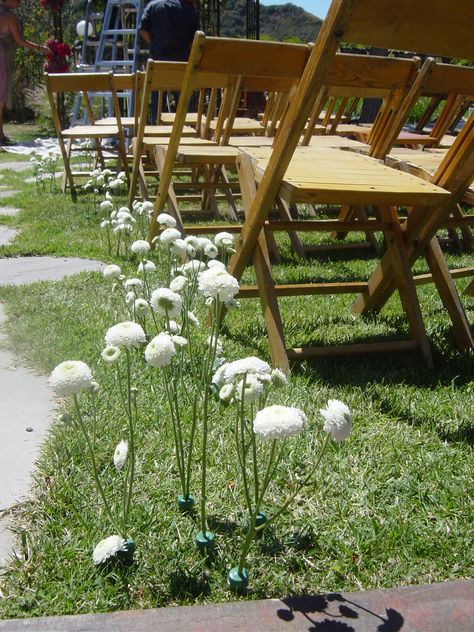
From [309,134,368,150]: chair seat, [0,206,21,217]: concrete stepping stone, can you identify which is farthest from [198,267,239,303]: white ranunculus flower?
[0,206,21,217]: concrete stepping stone

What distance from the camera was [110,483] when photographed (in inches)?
64.8

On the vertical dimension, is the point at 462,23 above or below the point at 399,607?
above

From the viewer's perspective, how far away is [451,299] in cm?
260

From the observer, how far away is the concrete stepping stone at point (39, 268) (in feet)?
11.3

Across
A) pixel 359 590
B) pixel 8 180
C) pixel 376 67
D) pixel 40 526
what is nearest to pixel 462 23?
pixel 376 67

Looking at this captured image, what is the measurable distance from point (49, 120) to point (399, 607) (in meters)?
13.8

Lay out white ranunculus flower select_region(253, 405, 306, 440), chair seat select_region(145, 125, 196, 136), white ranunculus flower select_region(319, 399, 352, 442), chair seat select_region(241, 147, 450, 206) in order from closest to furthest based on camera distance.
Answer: white ranunculus flower select_region(253, 405, 306, 440) < white ranunculus flower select_region(319, 399, 352, 442) < chair seat select_region(241, 147, 450, 206) < chair seat select_region(145, 125, 196, 136)

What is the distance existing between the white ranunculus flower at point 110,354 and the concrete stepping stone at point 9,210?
160 inches

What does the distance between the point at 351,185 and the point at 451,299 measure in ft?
2.31

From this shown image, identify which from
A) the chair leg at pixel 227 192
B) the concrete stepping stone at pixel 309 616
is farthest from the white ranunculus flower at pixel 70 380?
the chair leg at pixel 227 192

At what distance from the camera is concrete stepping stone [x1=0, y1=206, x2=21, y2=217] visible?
5.15 meters

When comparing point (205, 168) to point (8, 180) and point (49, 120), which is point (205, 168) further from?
point (49, 120)

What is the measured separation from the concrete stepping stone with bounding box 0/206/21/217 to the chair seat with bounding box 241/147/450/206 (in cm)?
303

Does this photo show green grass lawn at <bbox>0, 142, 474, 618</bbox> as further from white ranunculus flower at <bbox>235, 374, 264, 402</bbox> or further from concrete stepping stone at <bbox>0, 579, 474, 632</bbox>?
white ranunculus flower at <bbox>235, 374, 264, 402</bbox>
